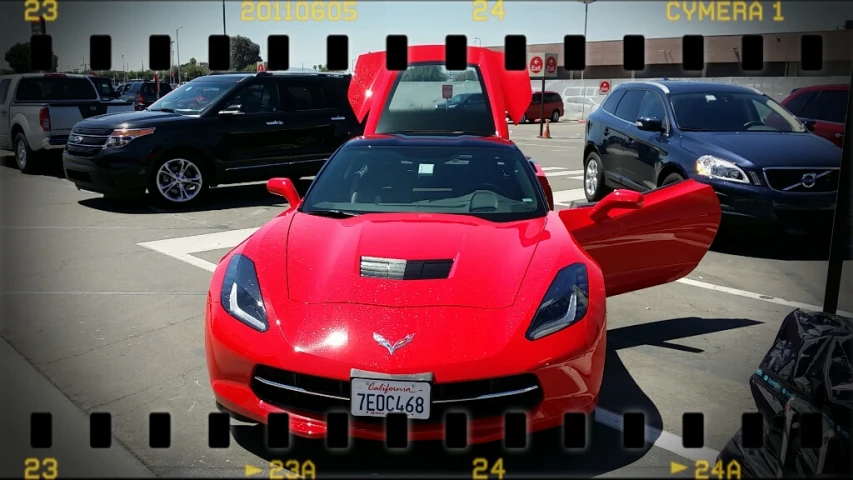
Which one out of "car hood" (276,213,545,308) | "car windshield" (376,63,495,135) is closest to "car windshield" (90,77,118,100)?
"car windshield" (376,63,495,135)

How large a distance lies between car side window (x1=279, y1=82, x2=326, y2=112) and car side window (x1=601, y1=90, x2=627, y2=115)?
13.8 ft

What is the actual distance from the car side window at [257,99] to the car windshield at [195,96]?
185 millimetres

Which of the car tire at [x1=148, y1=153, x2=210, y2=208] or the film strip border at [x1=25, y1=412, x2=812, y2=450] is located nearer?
the film strip border at [x1=25, y1=412, x2=812, y2=450]

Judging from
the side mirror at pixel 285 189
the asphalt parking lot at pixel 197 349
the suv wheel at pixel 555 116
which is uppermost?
the suv wheel at pixel 555 116

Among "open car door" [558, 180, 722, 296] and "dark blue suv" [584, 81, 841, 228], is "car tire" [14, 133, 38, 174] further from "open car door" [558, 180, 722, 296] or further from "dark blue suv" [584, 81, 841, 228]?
"open car door" [558, 180, 722, 296]

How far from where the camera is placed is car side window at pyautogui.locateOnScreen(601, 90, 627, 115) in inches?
419

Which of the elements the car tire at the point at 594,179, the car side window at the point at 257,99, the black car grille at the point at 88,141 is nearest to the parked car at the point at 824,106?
the car tire at the point at 594,179

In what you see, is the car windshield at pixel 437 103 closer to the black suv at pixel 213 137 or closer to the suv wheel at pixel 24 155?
the black suv at pixel 213 137

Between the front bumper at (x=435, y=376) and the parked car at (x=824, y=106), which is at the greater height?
the parked car at (x=824, y=106)

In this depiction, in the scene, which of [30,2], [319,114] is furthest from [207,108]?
[30,2]

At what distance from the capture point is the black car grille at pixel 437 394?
314 centimetres

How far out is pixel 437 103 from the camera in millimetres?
8398

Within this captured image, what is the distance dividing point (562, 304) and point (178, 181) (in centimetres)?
815

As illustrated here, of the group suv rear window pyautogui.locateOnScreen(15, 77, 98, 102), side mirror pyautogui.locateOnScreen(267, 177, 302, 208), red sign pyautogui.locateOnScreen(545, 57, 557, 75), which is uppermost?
red sign pyautogui.locateOnScreen(545, 57, 557, 75)
